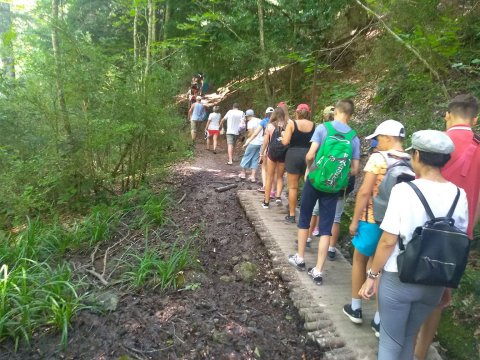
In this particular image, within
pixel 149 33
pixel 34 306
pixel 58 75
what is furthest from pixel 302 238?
pixel 149 33

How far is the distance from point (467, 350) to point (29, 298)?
4139 millimetres

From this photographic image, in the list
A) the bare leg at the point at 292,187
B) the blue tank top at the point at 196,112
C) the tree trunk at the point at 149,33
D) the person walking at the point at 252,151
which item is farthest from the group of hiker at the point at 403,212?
the blue tank top at the point at 196,112

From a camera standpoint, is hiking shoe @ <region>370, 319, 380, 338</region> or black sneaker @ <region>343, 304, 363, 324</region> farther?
black sneaker @ <region>343, 304, 363, 324</region>

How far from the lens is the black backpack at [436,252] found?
2.01m

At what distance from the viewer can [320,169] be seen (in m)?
3.64

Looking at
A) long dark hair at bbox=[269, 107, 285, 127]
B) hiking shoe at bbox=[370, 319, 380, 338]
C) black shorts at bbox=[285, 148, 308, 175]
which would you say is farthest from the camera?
long dark hair at bbox=[269, 107, 285, 127]

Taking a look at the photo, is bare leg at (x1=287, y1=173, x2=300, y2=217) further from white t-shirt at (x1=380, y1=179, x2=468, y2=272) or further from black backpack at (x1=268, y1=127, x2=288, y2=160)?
white t-shirt at (x1=380, y1=179, x2=468, y2=272)

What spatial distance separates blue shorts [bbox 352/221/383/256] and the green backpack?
68 centimetres

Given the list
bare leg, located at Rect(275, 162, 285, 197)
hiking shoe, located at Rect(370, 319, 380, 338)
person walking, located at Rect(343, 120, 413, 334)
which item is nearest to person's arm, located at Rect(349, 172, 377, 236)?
person walking, located at Rect(343, 120, 413, 334)

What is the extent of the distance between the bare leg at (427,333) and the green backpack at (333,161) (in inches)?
57.8

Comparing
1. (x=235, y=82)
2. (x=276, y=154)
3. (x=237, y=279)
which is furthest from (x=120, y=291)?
(x=235, y=82)

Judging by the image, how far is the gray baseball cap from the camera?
210 centimetres

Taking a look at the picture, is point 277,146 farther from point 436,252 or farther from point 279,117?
point 436,252

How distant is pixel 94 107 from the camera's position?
6.83 m
